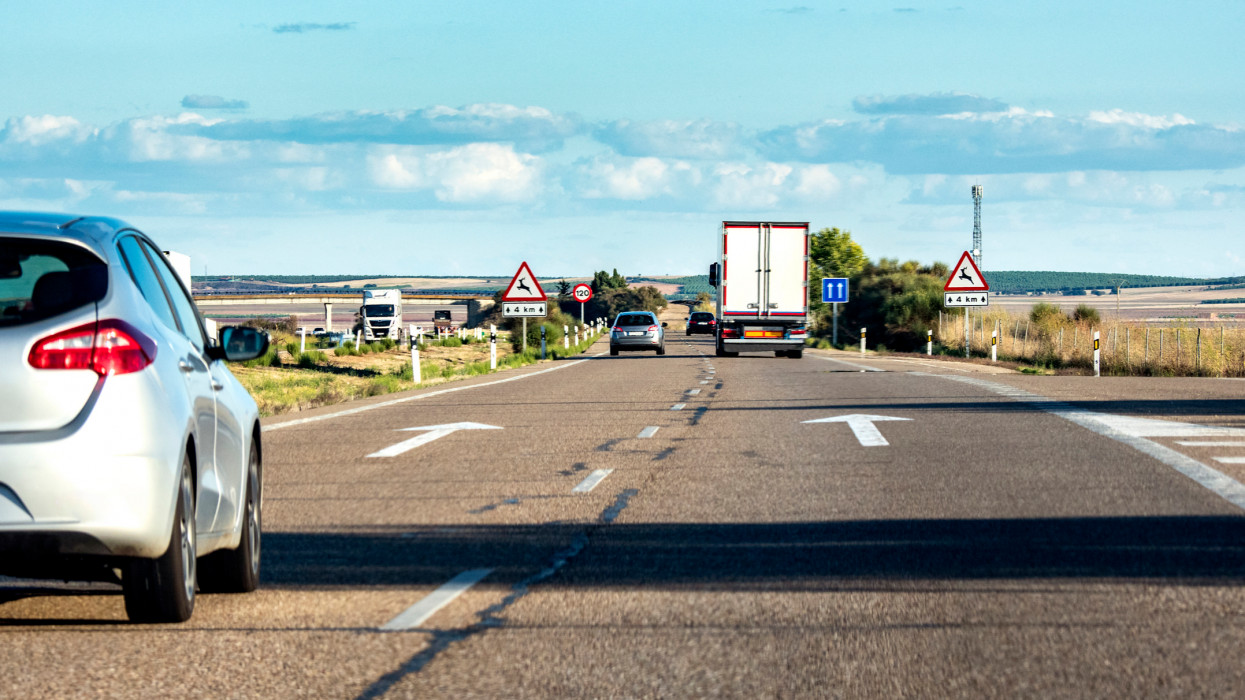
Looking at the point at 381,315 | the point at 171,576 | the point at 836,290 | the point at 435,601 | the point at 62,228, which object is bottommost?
the point at 381,315

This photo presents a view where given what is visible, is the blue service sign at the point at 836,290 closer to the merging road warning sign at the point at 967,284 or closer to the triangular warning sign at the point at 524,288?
the merging road warning sign at the point at 967,284

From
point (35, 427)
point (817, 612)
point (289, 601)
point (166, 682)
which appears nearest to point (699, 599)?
point (817, 612)

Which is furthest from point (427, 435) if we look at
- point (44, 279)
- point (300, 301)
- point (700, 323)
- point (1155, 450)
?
point (300, 301)

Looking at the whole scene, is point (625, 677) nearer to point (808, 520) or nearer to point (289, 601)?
point (289, 601)

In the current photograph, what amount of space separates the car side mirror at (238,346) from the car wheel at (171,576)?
3.51 feet

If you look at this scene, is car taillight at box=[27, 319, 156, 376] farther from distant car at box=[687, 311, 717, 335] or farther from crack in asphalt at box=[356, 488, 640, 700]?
distant car at box=[687, 311, 717, 335]

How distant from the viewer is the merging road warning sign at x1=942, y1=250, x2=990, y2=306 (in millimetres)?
37594

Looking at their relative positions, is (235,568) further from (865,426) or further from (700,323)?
(700,323)

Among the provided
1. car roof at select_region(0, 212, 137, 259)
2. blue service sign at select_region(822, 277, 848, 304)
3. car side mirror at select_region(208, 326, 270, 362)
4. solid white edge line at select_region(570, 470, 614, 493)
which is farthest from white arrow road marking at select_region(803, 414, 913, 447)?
blue service sign at select_region(822, 277, 848, 304)

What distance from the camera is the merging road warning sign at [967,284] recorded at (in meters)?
37.6

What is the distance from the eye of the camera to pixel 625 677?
16.2 feet

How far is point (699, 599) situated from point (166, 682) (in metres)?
2.28

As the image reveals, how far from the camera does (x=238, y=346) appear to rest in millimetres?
6676

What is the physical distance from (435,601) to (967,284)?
A: 33051 millimetres
